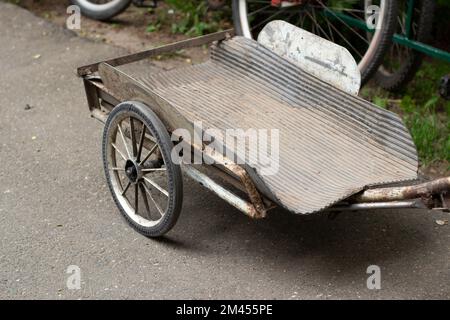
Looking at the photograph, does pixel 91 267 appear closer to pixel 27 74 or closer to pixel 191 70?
pixel 191 70

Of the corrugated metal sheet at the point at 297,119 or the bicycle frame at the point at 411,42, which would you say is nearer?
the corrugated metal sheet at the point at 297,119

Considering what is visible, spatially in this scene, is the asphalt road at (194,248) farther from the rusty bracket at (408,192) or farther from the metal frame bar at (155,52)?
the metal frame bar at (155,52)

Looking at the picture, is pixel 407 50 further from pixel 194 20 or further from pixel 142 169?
pixel 142 169

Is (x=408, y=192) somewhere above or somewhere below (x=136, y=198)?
above

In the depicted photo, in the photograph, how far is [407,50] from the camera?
16.3 feet

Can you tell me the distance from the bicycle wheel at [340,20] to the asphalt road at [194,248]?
1.22 metres

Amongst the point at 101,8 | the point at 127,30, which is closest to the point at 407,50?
the point at 127,30

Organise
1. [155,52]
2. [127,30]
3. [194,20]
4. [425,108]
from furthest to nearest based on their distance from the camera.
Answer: [127,30] < [194,20] < [425,108] < [155,52]

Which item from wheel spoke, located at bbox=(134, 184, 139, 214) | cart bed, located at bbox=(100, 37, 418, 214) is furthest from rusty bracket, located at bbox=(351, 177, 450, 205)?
wheel spoke, located at bbox=(134, 184, 139, 214)

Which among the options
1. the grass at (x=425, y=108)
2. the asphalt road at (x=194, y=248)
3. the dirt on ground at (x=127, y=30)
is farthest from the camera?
the dirt on ground at (x=127, y=30)

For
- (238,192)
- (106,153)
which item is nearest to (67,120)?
(106,153)

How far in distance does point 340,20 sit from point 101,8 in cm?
226

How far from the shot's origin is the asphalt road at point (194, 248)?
3.28 metres

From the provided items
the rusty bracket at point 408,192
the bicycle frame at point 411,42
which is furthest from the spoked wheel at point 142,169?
the bicycle frame at point 411,42
